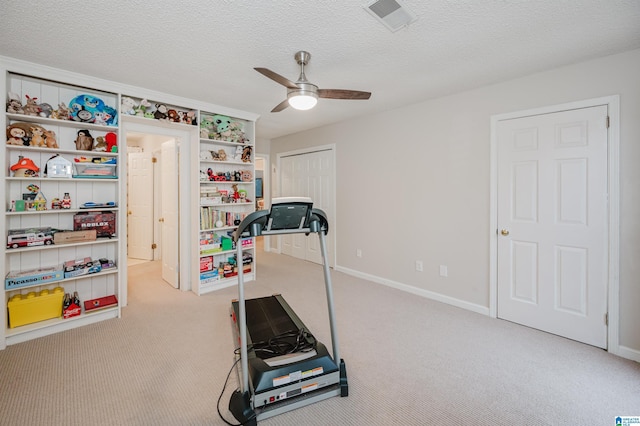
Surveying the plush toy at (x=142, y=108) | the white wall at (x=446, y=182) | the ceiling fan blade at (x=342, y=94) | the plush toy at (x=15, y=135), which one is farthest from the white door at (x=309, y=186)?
the plush toy at (x=15, y=135)

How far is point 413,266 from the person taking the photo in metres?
3.76

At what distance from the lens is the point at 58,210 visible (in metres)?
2.69

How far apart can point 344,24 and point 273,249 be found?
508cm

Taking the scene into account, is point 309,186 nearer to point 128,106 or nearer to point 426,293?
point 426,293

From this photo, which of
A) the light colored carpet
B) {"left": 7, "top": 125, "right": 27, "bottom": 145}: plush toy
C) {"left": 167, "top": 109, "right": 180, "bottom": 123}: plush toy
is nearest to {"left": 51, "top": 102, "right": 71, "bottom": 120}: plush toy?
{"left": 7, "top": 125, "right": 27, "bottom": 145}: plush toy

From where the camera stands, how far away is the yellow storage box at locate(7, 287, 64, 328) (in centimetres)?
254

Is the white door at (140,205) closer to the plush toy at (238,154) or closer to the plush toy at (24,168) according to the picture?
the plush toy at (238,154)

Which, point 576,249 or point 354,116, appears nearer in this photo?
point 576,249

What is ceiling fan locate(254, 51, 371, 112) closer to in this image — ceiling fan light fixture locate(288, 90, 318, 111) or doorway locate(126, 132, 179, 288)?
ceiling fan light fixture locate(288, 90, 318, 111)

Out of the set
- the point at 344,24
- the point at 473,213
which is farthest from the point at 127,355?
the point at 473,213

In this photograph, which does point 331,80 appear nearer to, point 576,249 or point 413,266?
point 413,266

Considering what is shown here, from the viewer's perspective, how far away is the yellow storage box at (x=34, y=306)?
254cm

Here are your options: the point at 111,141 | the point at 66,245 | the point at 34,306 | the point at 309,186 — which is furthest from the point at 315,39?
the point at 34,306

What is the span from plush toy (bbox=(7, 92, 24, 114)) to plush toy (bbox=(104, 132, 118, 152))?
2.10 ft
